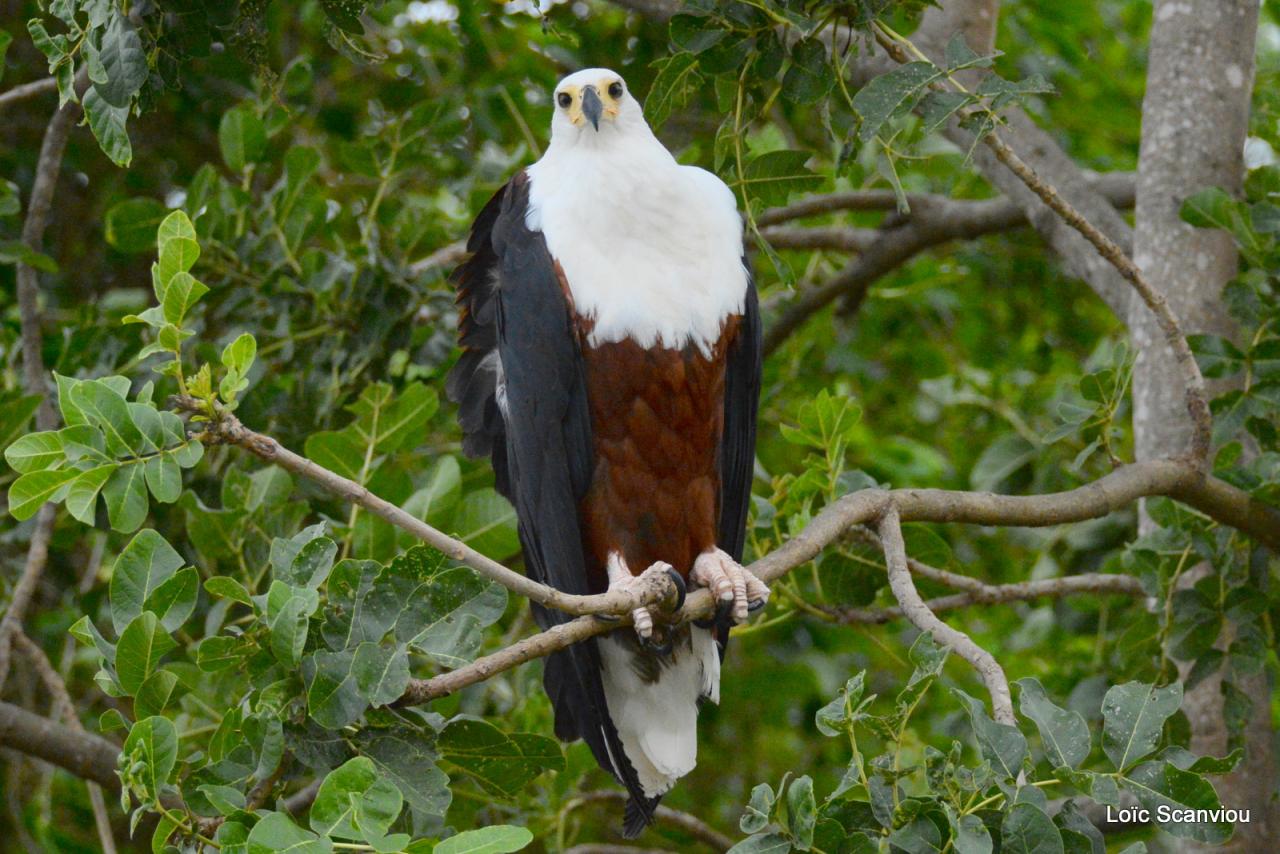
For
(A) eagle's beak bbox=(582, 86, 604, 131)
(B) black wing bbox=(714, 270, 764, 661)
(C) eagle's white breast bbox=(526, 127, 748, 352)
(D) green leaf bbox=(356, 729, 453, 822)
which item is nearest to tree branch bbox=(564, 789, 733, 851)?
(B) black wing bbox=(714, 270, 764, 661)

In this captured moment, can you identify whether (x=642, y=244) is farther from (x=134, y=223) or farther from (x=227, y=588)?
(x=134, y=223)

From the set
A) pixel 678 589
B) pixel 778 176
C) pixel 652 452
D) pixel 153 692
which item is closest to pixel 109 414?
pixel 153 692

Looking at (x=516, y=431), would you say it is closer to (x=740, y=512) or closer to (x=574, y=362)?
(x=574, y=362)

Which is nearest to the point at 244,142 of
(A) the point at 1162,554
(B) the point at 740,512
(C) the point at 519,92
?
(C) the point at 519,92

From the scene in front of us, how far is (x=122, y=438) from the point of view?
1995mm

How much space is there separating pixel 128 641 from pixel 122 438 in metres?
0.34

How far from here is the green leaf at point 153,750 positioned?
1987 mm

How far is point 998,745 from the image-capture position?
1.92 m

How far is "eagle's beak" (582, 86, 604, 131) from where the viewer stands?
3.21 m

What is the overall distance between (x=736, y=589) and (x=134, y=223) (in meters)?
2.01

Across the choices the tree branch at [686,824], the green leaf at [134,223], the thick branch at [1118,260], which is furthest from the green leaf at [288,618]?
the green leaf at [134,223]

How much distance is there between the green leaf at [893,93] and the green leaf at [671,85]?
1.46 ft

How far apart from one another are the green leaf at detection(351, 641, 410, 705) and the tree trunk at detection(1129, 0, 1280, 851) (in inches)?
83.3

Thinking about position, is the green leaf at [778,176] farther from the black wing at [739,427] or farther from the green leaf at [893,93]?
the green leaf at [893,93]
